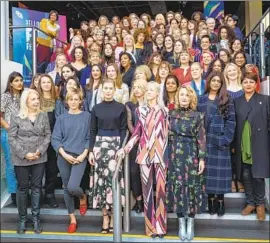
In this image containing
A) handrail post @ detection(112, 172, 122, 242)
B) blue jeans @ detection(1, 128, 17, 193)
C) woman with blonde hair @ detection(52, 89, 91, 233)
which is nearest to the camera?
handrail post @ detection(112, 172, 122, 242)

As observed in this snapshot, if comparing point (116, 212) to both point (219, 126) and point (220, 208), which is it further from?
point (219, 126)

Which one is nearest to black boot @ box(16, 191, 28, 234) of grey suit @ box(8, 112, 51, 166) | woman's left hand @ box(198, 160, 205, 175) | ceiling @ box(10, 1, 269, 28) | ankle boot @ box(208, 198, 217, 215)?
grey suit @ box(8, 112, 51, 166)

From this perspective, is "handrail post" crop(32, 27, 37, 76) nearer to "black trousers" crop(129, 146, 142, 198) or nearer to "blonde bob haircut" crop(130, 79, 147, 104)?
"blonde bob haircut" crop(130, 79, 147, 104)

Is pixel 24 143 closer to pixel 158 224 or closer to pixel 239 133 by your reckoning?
pixel 158 224

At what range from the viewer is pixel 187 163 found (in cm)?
407

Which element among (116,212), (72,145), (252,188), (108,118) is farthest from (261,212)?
(72,145)

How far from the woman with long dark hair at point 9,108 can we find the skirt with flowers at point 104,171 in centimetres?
111

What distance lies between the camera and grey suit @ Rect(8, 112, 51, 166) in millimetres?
4234

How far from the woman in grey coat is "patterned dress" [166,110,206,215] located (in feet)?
4.61

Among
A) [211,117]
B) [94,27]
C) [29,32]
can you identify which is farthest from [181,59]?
[94,27]

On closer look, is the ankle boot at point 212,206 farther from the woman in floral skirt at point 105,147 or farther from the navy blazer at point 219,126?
the woman in floral skirt at point 105,147

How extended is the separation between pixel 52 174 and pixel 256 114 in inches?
95.7

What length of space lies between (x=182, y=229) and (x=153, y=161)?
2.49ft

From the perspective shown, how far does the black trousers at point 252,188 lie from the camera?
14.0ft
